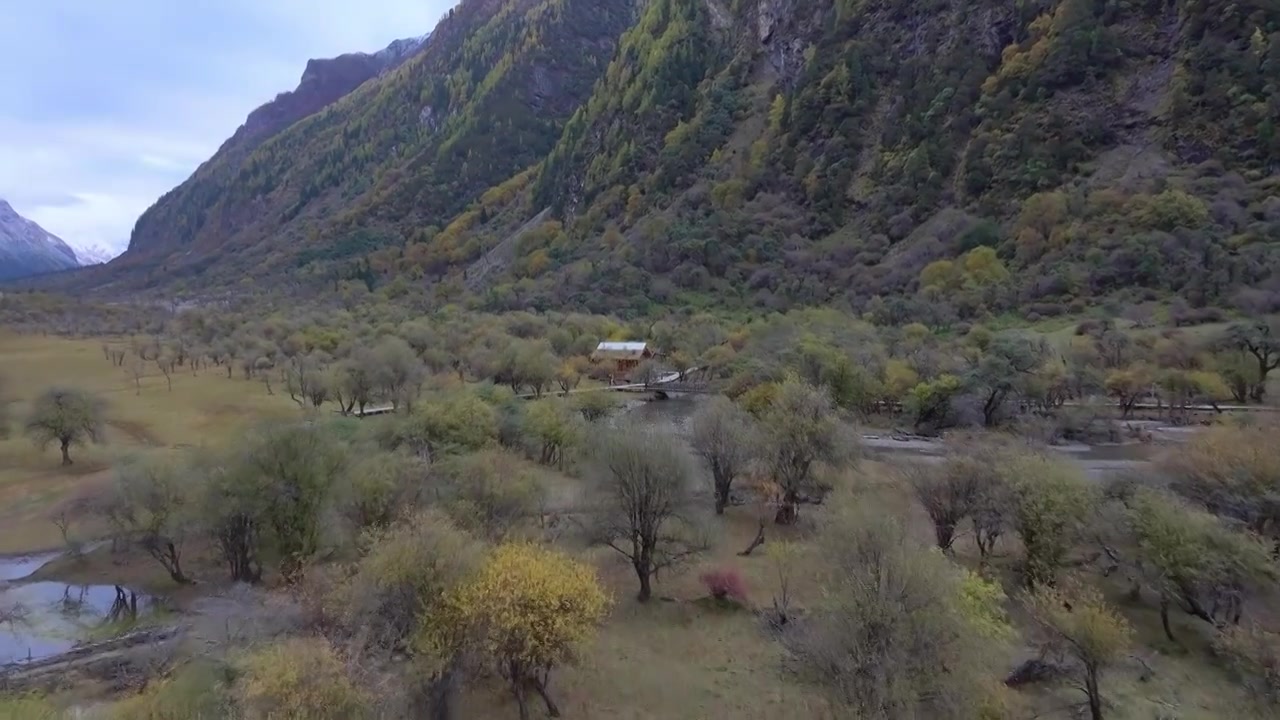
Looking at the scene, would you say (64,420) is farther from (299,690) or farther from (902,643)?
(902,643)

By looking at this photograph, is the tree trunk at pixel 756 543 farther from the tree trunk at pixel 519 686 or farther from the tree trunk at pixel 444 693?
the tree trunk at pixel 444 693

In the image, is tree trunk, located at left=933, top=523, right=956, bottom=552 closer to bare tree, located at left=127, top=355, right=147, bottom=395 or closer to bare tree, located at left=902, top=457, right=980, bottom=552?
bare tree, located at left=902, top=457, right=980, bottom=552

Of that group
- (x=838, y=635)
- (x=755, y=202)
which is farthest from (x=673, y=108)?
(x=838, y=635)

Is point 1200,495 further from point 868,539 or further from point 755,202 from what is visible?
point 755,202

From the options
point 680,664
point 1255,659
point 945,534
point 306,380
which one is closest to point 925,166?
point 306,380

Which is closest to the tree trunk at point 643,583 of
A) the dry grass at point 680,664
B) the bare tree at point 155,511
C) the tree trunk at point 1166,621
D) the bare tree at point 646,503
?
the bare tree at point 646,503
